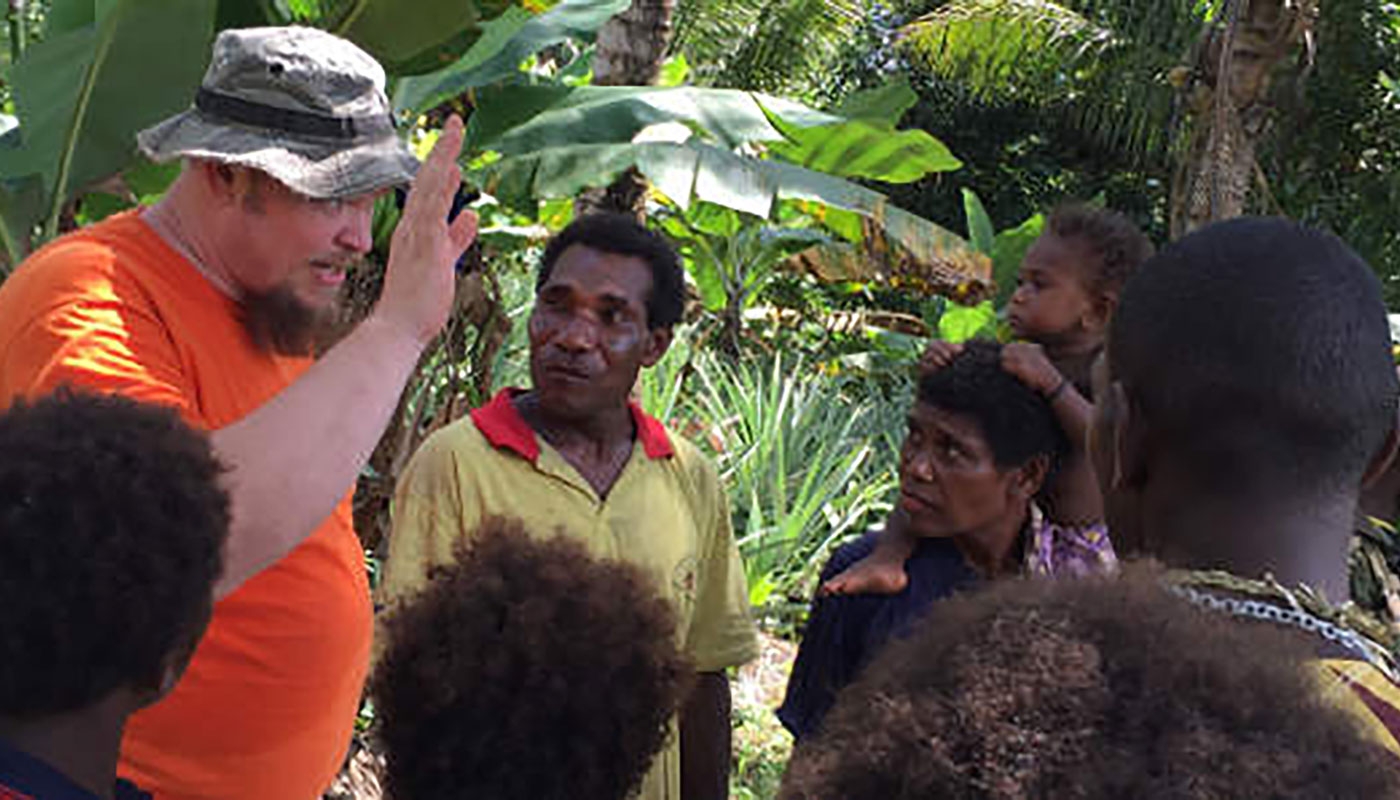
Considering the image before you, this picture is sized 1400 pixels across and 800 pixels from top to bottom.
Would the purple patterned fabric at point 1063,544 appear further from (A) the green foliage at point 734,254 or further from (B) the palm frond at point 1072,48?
(B) the palm frond at point 1072,48

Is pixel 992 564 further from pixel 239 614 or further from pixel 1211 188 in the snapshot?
pixel 1211 188

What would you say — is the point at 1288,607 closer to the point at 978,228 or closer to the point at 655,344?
the point at 655,344

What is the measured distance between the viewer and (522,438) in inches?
118

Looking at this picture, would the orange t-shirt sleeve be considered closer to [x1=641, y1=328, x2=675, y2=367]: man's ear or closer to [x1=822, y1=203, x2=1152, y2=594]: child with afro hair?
[x1=641, y1=328, x2=675, y2=367]: man's ear

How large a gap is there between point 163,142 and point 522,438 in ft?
3.22

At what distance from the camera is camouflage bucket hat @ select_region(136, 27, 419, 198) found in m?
2.24

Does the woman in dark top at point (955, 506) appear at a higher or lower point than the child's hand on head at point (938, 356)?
lower

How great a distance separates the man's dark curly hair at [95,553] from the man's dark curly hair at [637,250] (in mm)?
1792

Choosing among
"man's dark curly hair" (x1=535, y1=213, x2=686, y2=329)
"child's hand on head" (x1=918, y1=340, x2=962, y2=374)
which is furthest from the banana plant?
"child's hand on head" (x1=918, y1=340, x2=962, y2=374)

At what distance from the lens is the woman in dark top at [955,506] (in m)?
2.92

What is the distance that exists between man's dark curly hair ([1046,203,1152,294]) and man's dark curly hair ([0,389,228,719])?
3.10 meters

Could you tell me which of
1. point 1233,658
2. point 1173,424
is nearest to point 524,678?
point 1173,424

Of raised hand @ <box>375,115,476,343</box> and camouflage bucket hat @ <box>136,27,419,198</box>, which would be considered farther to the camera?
camouflage bucket hat @ <box>136,27,419,198</box>

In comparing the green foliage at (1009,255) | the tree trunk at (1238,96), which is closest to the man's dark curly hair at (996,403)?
the tree trunk at (1238,96)
